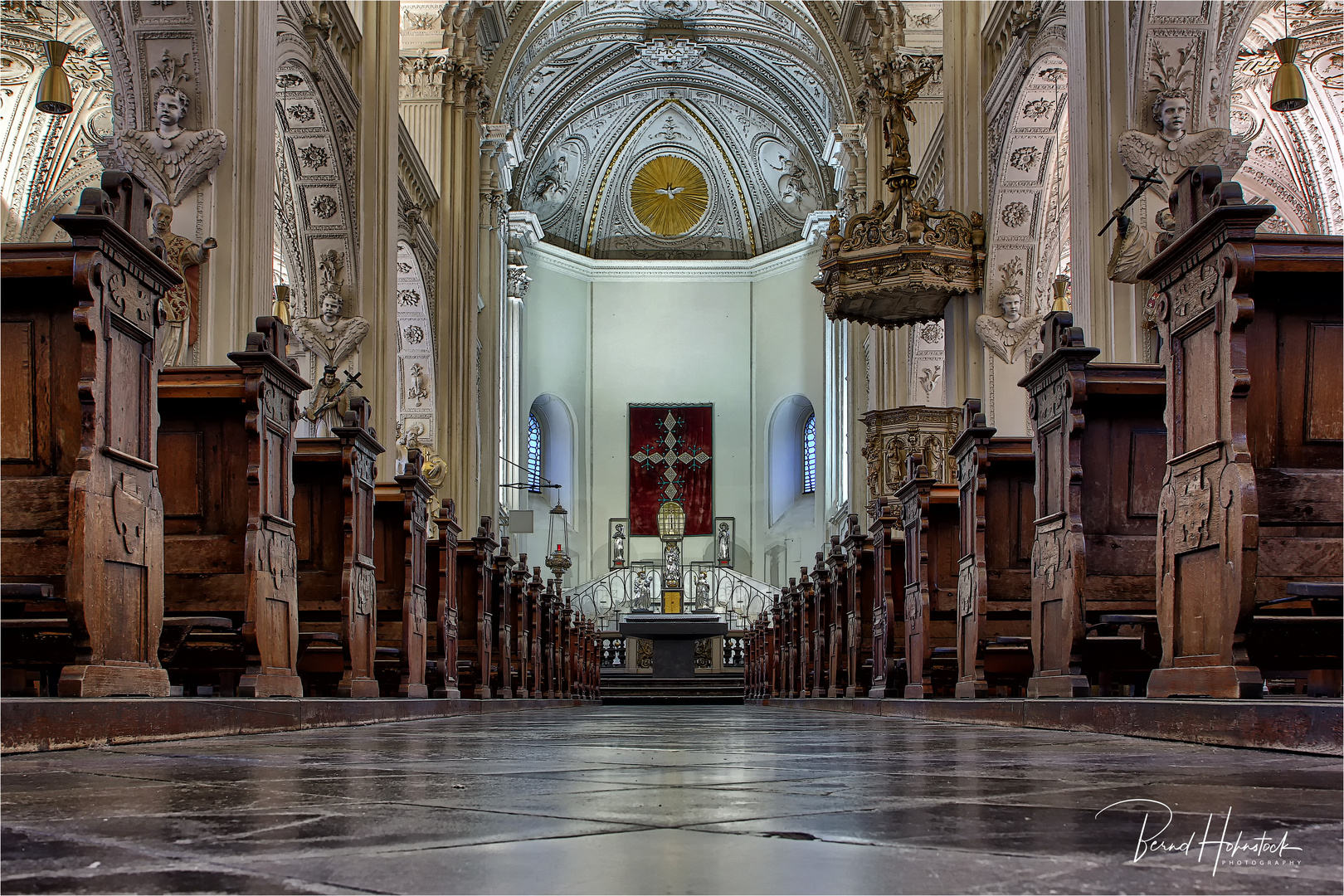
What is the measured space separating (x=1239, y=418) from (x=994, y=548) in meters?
3.22

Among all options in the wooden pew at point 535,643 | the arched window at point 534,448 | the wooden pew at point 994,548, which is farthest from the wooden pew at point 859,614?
the arched window at point 534,448

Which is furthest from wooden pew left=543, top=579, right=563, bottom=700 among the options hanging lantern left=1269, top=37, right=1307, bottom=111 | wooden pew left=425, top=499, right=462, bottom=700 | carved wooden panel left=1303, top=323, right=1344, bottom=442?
carved wooden panel left=1303, top=323, right=1344, bottom=442

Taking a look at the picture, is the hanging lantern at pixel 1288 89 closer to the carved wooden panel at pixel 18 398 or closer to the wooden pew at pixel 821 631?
the wooden pew at pixel 821 631

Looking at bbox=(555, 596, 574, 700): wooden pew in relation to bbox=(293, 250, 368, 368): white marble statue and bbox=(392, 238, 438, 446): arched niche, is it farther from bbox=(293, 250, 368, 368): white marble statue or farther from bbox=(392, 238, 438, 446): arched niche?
bbox=(293, 250, 368, 368): white marble statue

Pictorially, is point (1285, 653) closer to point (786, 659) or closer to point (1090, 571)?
point (1090, 571)

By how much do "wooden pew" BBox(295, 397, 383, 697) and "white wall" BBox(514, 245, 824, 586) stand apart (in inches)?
836

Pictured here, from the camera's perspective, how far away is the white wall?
28.8 meters

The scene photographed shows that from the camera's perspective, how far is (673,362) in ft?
99.2

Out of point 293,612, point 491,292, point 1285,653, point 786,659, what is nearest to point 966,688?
point 1285,653

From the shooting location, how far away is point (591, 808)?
58.6 inches

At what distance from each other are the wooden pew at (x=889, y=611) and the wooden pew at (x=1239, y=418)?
4211 millimetres

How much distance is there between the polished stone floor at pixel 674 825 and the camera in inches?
37.2

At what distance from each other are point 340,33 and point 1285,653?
1151 cm

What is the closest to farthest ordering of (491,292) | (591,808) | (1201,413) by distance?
(591,808) → (1201,413) → (491,292)
